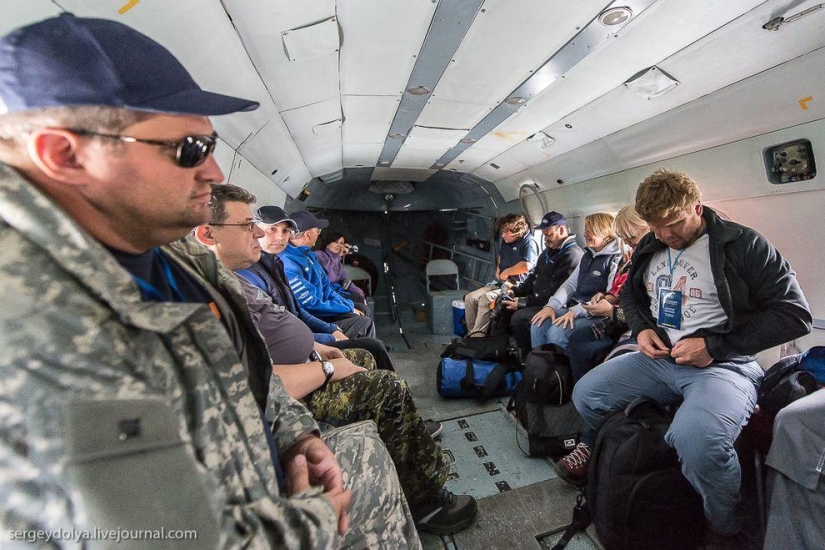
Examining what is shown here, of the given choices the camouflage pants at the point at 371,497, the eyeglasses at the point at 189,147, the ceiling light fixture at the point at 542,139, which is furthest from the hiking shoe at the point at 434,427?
the ceiling light fixture at the point at 542,139

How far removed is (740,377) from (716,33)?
1.78 m

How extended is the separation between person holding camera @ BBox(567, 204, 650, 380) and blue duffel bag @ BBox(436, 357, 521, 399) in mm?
667

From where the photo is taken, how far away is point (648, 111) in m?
2.86

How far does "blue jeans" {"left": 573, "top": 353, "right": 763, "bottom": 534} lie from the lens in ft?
5.21

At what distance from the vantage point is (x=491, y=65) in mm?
2352

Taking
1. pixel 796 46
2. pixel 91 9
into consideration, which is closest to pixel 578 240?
pixel 796 46

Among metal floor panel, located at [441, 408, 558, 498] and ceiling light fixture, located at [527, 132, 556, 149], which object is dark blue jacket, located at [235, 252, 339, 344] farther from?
ceiling light fixture, located at [527, 132, 556, 149]

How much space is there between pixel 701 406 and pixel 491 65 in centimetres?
224

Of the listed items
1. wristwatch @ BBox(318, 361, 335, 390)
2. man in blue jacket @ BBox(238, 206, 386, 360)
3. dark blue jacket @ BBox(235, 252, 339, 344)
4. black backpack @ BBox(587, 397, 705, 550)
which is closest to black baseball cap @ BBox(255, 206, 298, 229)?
man in blue jacket @ BBox(238, 206, 386, 360)

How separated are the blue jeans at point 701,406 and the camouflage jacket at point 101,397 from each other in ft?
5.41

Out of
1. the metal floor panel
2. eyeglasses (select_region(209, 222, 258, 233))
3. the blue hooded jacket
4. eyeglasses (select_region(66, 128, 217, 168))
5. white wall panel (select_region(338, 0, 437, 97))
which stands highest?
white wall panel (select_region(338, 0, 437, 97))

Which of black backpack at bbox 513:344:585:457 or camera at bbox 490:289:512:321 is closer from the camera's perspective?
black backpack at bbox 513:344:585:457

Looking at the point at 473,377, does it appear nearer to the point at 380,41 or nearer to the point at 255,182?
the point at 380,41

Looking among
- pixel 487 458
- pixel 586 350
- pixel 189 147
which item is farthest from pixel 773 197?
pixel 189 147
